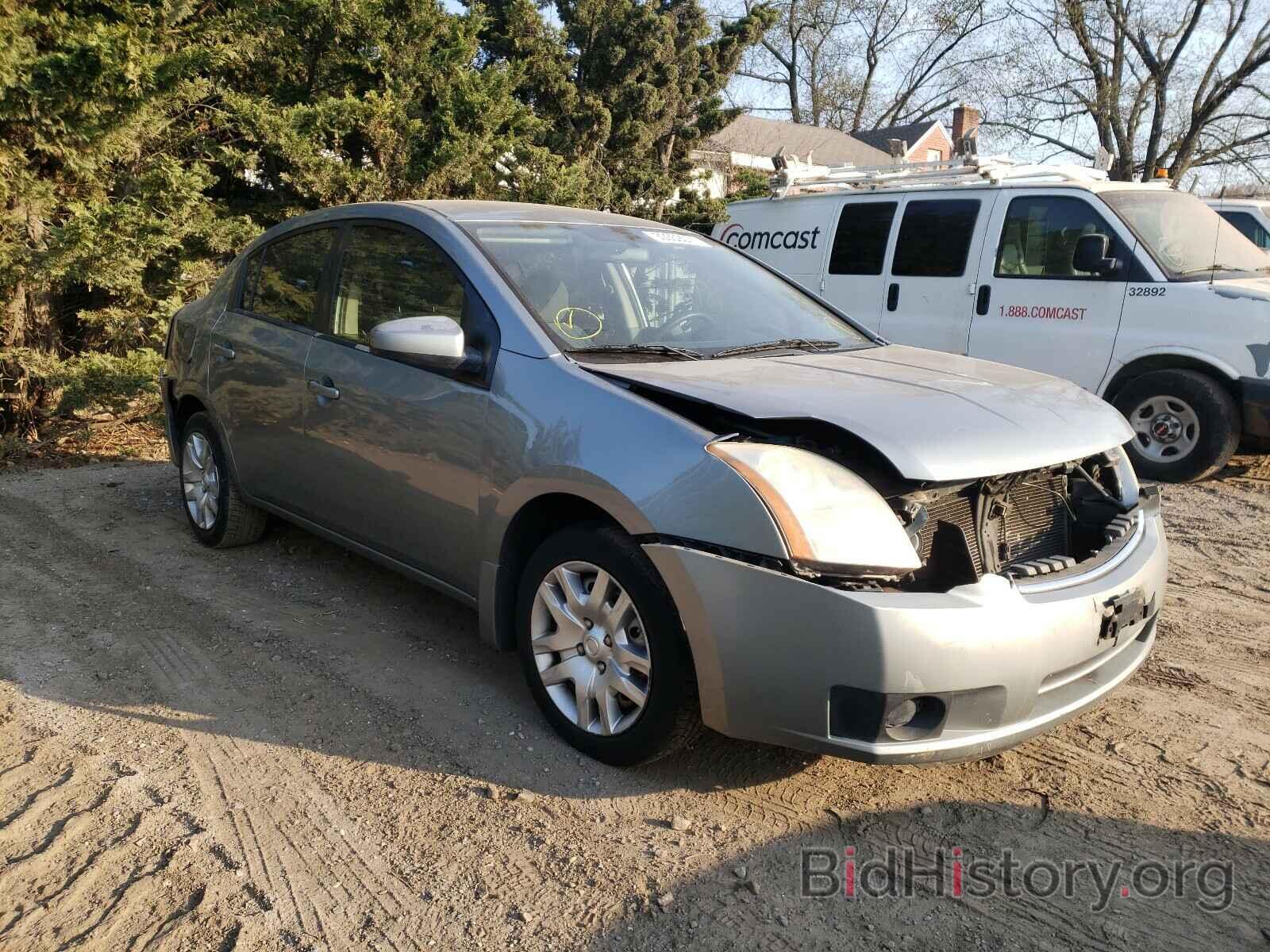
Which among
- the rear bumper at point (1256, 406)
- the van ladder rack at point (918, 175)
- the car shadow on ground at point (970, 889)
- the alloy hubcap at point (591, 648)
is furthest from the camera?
the van ladder rack at point (918, 175)

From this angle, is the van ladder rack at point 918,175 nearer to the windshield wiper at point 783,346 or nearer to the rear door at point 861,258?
the rear door at point 861,258

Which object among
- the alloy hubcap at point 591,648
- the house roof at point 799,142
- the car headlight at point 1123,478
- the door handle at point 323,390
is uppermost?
the house roof at point 799,142

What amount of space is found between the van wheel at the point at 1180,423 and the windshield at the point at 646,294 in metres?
3.65

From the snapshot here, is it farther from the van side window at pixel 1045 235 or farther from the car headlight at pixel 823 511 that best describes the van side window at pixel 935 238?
the car headlight at pixel 823 511

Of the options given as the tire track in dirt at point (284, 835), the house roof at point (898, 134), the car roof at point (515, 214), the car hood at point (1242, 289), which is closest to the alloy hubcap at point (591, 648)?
the tire track in dirt at point (284, 835)

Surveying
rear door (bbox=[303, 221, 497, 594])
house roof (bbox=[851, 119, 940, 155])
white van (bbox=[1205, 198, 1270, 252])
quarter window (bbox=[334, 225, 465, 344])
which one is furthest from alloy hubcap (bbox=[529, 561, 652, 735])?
house roof (bbox=[851, 119, 940, 155])

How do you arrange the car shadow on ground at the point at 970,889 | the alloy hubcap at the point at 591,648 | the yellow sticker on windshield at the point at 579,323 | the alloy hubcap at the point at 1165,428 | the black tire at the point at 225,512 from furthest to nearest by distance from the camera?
1. the alloy hubcap at the point at 1165,428
2. the black tire at the point at 225,512
3. the yellow sticker on windshield at the point at 579,323
4. the alloy hubcap at the point at 591,648
5. the car shadow on ground at the point at 970,889

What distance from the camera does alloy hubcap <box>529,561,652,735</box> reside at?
2975mm

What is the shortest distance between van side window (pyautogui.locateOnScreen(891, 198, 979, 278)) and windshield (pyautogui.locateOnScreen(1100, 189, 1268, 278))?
101cm

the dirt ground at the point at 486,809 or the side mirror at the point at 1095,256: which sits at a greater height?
the side mirror at the point at 1095,256

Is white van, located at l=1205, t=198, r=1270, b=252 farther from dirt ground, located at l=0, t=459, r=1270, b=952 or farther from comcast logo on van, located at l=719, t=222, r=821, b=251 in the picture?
dirt ground, located at l=0, t=459, r=1270, b=952

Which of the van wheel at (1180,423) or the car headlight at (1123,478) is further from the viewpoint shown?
the van wheel at (1180,423)

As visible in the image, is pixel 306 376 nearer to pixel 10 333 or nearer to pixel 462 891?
pixel 462 891

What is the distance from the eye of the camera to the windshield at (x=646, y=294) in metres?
3.62
